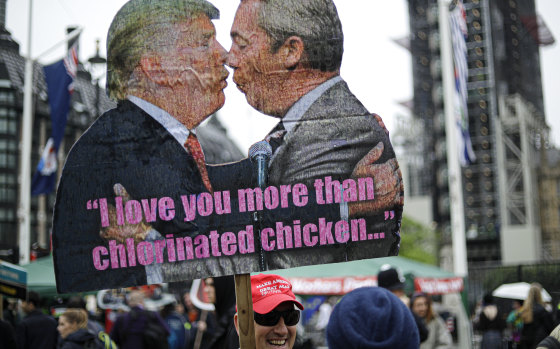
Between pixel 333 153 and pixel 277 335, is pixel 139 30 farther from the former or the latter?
pixel 277 335

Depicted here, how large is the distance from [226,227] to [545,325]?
528cm

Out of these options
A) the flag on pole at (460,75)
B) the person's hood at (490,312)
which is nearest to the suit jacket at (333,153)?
the person's hood at (490,312)

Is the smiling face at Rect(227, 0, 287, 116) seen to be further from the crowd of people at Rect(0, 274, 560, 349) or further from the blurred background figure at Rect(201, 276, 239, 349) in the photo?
the blurred background figure at Rect(201, 276, 239, 349)

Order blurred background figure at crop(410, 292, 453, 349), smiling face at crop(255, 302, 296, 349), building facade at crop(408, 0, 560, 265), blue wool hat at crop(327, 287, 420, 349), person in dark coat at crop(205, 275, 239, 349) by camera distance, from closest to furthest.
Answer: blue wool hat at crop(327, 287, 420, 349), smiling face at crop(255, 302, 296, 349), person in dark coat at crop(205, 275, 239, 349), blurred background figure at crop(410, 292, 453, 349), building facade at crop(408, 0, 560, 265)

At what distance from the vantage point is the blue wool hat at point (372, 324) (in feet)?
7.62

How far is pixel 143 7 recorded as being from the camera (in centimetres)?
358

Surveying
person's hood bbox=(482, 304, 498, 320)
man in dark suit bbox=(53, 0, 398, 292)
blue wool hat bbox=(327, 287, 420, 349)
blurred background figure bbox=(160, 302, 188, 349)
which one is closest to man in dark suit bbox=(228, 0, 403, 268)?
man in dark suit bbox=(53, 0, 398, 292)

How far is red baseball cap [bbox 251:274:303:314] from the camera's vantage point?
3.60 meters

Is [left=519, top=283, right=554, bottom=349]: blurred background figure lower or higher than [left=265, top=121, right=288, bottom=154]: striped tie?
lower

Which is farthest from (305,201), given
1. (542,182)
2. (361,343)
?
(542,182)

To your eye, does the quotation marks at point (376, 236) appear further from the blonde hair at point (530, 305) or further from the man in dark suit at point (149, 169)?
the blonde hair at point (530, 305)

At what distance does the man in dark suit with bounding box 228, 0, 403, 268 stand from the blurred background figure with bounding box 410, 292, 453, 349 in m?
3.67

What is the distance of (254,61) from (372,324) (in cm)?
170

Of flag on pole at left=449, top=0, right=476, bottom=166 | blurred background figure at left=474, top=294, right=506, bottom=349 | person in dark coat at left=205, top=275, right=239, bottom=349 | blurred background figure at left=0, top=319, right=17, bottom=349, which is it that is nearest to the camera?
person in dark coat at left=205, top=275, right=239, bottom=349
